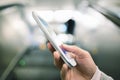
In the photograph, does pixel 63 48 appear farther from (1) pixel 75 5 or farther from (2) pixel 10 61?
(1) pixel 75 5

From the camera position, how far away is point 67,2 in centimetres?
255

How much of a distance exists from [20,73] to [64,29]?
557 mm

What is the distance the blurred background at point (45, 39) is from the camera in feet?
7.29

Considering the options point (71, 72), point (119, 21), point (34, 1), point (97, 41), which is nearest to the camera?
point (71, 72)

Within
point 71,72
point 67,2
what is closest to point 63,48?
point 71,72

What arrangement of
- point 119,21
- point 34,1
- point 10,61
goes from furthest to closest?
point 34,1 < point 10,61 < point 119,21

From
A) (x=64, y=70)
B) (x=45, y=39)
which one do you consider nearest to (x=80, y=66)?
(x=64, y=70)

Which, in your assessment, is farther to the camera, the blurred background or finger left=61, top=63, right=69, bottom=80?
the blurred background

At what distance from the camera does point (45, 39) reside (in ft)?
7.29

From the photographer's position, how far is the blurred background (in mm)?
2221

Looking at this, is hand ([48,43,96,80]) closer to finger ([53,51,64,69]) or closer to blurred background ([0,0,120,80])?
finger ([53,51,64,69])

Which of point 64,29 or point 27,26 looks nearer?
point 64,29

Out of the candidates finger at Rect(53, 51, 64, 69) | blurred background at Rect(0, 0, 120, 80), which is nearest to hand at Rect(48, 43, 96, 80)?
finger at Rect(53, 51, 64, 69)

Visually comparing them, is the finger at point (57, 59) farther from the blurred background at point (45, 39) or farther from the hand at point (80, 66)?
the blurred background at point (45, 39)
